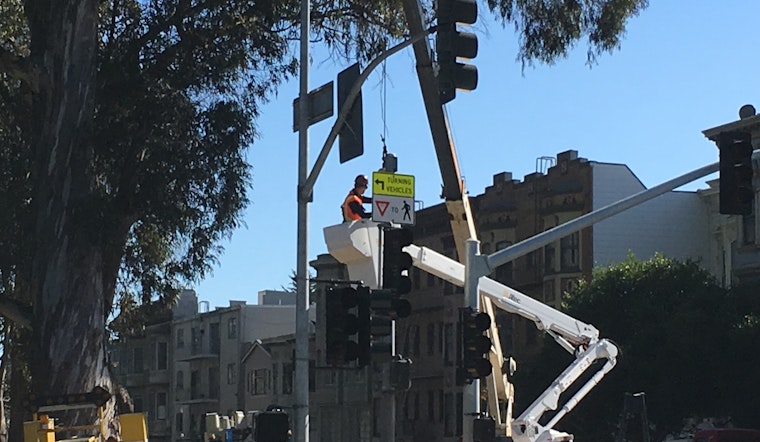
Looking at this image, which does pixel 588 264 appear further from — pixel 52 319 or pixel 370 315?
pixel 370 315

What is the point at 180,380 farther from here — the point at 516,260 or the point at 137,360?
the point at 516,260

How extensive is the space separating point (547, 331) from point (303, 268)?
9460 millimetres

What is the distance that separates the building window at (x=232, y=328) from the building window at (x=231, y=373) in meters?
1.95

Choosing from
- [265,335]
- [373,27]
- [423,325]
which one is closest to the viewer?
[373,27]

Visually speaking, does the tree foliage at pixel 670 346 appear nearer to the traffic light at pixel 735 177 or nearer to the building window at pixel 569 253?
the building window at pixel 569 253

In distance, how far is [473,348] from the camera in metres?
20.3

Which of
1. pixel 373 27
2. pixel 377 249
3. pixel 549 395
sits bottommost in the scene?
pixel 549 395

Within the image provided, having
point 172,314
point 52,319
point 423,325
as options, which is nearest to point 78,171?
point 52,319

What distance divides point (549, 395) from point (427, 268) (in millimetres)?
4424

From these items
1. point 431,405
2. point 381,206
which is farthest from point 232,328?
point 381,206

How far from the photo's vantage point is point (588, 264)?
58.4 meters

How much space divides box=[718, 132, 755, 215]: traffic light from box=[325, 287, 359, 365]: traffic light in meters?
5.73

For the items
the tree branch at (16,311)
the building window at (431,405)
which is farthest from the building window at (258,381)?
the tree branch at (16,311)

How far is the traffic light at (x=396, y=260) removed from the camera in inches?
689
